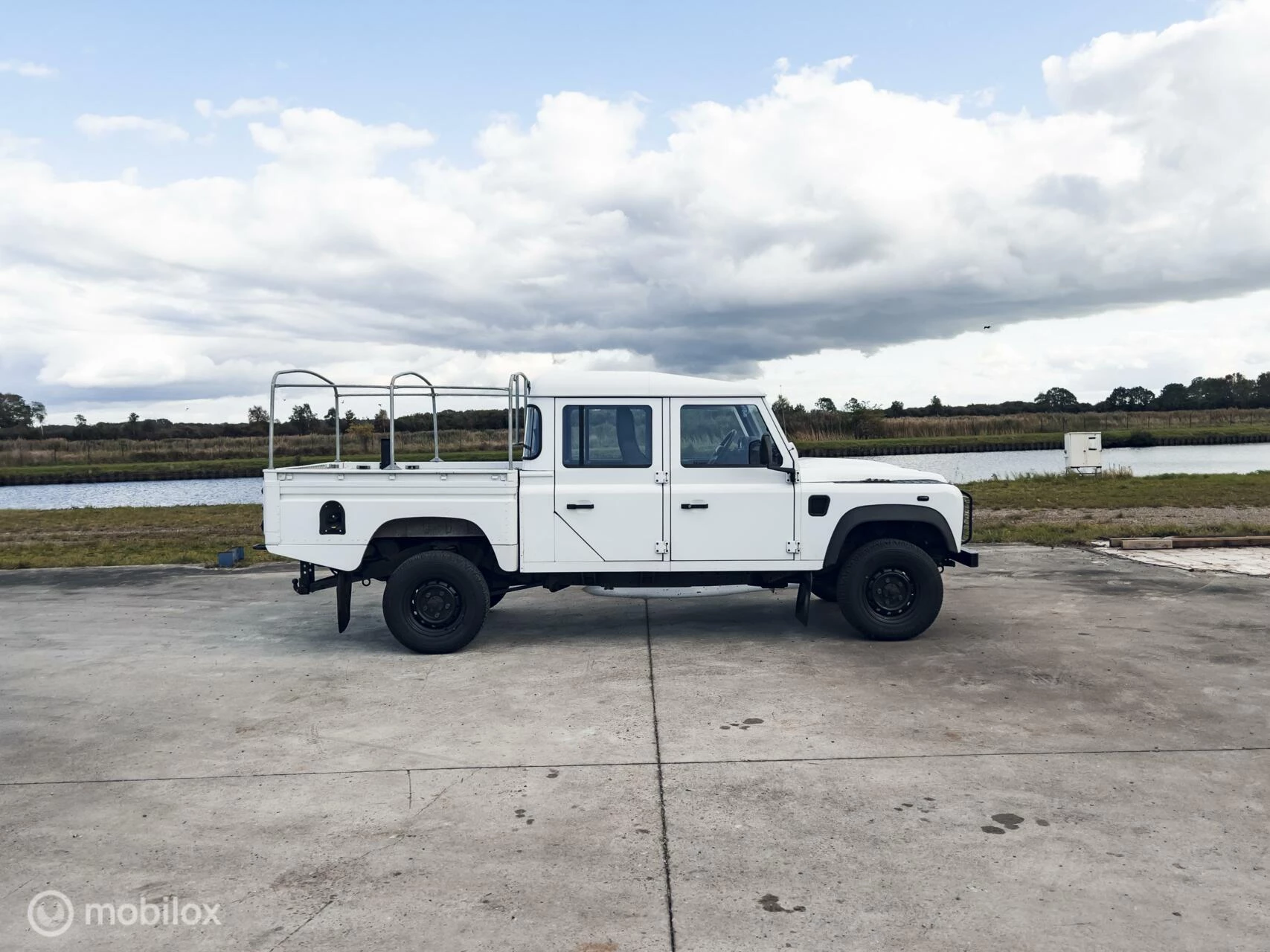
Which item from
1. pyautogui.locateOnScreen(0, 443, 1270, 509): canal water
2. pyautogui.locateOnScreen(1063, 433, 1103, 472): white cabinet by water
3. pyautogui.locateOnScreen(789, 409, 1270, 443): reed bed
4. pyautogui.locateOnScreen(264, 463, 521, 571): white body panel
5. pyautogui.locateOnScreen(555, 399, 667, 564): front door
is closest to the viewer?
pyautogui.locateOnScreen(264, 463, 521, 571): white body panel

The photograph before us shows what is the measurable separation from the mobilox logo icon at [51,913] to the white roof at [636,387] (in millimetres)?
4801

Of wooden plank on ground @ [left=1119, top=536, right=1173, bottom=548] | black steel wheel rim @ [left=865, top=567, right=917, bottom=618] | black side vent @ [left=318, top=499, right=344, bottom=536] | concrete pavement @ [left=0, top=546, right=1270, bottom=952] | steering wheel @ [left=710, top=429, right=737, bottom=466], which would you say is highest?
steering wheel @ [left=710, top=429, right=737, bottom=466]

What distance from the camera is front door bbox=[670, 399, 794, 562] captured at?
24.7 feet

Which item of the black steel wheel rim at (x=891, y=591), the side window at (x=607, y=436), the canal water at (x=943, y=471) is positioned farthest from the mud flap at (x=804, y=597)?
the canal water at (x=943, y=471)

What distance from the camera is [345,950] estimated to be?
127 inches

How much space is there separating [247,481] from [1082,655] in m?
37.7

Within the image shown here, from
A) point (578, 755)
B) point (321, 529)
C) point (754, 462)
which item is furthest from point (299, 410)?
point (578, 755)

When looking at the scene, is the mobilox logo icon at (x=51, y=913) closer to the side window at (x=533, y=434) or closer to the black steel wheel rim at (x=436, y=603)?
the black steel wheel rim at (x=436, y=603)

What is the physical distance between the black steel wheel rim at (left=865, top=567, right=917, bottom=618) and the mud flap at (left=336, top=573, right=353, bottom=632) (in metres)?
4.17

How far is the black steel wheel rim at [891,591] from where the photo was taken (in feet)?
25.1

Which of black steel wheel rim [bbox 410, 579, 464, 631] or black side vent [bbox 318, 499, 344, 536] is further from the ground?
black side vent [bbox 318, 499, 344, 536]

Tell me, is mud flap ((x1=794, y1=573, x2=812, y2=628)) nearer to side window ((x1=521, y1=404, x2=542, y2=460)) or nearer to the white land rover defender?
the white land rover defender

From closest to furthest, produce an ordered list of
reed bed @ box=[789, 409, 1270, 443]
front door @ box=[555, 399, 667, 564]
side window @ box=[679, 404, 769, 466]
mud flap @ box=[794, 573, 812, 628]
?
front door @ box=[555, 399, 667, 564] < side window @ box=[679, 404, 769, 466] < mud flap @ box=[794, 573, 812, 628] < reed bed @ box=[789, 409, 1270, 443]

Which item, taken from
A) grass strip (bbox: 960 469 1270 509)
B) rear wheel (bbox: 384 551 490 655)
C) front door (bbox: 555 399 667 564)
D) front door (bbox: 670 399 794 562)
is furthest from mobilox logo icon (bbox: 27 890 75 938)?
grass strip (bbox: 960 469 1270 509)
